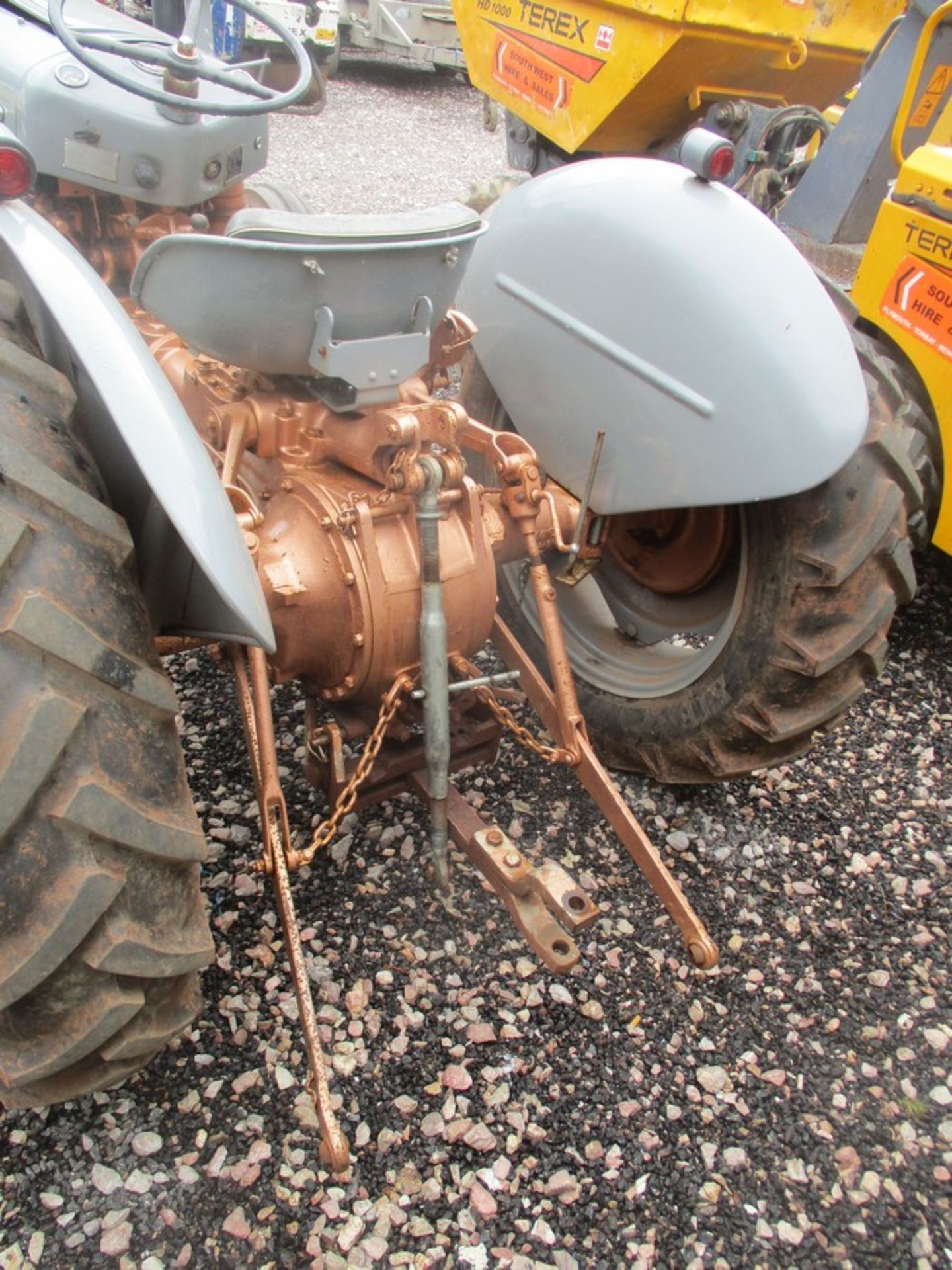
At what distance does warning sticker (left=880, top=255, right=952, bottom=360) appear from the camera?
8.57 ft

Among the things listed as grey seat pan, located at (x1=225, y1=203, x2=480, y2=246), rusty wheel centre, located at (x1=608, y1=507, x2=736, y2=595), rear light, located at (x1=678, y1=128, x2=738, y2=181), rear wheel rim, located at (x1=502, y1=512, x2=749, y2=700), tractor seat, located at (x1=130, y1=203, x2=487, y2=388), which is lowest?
rear wheel rim, located at (x1=502, y1=512, x2=749, y2=700)

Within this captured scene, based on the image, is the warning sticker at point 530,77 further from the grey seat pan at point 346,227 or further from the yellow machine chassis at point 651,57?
the grey seat pan at point 346,227

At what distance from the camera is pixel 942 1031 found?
1924 millimetres

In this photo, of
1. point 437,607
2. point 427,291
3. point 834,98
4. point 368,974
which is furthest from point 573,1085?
point 834,98

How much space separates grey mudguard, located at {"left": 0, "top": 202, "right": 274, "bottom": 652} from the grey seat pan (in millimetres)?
224

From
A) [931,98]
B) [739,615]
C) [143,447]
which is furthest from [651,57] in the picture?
[143,447]

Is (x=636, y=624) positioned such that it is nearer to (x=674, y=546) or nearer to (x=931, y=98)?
(x=674, y=546)

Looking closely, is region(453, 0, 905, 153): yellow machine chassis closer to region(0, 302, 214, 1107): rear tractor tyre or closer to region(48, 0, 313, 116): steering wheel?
region(48, 0, 313, 116): steering wheel

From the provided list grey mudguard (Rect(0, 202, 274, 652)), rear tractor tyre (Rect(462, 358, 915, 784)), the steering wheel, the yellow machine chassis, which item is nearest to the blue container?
the yellow machine chassis

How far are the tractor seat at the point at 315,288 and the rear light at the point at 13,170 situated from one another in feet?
0.72

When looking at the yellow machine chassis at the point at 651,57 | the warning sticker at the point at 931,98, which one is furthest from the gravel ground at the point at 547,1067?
the yellow machine chassis at the point at 651,57

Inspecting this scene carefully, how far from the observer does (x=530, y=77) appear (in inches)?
159

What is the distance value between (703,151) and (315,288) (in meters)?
0.75

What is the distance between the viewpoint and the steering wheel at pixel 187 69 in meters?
1.72
